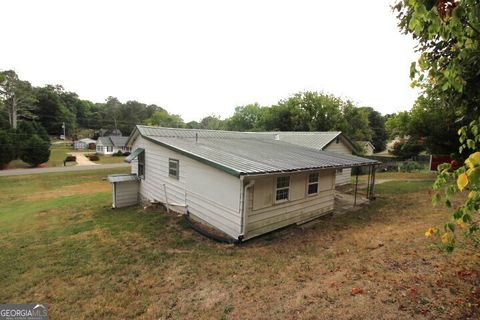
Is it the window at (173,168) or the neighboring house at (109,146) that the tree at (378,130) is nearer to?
the neighboring house at (109,146)

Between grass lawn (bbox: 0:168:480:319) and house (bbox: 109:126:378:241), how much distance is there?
2.21ft

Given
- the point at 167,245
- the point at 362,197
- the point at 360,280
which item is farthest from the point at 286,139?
the point at 360,280

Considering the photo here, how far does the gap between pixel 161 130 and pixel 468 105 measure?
11876 millimetres

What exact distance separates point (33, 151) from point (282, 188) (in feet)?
115

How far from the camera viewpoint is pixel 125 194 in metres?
12.8

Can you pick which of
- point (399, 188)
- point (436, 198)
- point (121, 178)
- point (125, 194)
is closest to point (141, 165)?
point (121, 178)

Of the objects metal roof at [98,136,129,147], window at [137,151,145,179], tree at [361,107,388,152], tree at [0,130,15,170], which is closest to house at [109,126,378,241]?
window at [137,151,145,179]

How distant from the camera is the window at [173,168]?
10.3 m

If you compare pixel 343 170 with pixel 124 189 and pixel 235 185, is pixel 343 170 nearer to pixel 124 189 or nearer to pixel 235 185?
pixel 235 185

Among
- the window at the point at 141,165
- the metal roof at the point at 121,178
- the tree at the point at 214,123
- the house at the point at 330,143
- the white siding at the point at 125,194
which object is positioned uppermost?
the tree at the point at 214,123

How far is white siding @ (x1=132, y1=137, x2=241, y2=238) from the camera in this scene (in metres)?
7.71

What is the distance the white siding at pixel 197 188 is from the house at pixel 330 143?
993 cm

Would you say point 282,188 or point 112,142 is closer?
point 282,188

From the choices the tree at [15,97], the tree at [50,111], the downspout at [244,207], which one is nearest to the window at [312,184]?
the downspout at [244,207]
